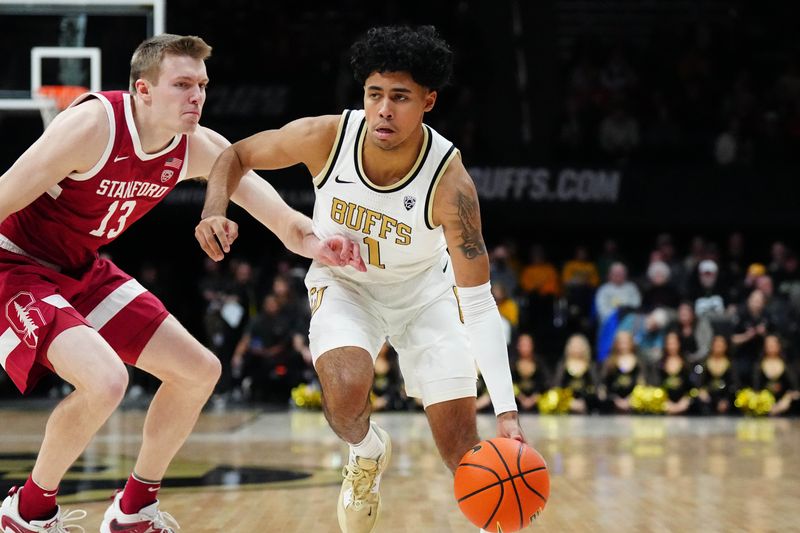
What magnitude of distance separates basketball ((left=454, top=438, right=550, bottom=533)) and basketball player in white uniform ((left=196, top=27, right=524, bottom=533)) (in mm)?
100

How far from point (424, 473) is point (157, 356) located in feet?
10.7

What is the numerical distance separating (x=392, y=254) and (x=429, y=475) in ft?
10.3

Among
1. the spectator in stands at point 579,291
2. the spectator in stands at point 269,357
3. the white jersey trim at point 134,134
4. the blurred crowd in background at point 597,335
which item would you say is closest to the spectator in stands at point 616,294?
the blurred crowd in background at point 597,335

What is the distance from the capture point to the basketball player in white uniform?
440 centimetres

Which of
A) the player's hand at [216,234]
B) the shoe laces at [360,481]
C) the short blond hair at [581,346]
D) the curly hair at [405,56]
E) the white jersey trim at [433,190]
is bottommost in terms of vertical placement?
the short blond hair at [581,346]

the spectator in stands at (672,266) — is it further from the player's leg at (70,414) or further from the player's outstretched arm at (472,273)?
the player's leg at (70,414)

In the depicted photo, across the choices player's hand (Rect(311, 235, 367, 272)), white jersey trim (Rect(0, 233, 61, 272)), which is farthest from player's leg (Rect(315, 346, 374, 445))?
white jersey trim (Rect(0, 233, 61, 272))

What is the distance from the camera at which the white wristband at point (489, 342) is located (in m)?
4.33

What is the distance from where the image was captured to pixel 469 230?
4.43 m

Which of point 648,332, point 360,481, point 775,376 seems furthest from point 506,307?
point 360,481

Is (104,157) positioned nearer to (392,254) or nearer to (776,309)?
(392,254)

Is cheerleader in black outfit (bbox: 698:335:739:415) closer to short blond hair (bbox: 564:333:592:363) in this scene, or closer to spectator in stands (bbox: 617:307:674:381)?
spectator in stands (bbox: 617:307:674:381)

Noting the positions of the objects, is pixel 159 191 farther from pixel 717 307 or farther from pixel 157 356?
pixel 717 307

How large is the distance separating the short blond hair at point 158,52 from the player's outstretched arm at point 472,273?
123cm
